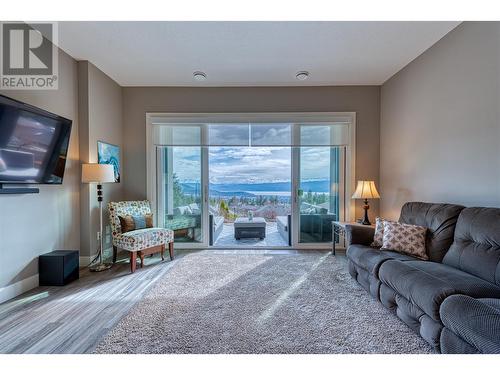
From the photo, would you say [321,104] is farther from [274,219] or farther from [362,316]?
[362,316]

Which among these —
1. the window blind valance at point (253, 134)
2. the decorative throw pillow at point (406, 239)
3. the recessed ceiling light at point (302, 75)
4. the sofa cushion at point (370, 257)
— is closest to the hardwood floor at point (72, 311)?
the window blind valance at point (253, 134)

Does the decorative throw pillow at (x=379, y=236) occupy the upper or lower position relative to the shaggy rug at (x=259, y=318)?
upper

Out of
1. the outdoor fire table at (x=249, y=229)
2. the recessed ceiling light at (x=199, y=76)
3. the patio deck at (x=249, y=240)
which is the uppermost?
the recessed ceiling light at (x=199, y=76)

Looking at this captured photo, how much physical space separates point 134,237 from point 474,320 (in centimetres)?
324

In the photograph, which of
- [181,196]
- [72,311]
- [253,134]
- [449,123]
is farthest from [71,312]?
[449,123]

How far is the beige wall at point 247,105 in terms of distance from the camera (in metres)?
3.97

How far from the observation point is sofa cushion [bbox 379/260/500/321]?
4.94 feet

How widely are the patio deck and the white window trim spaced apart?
4.25ft

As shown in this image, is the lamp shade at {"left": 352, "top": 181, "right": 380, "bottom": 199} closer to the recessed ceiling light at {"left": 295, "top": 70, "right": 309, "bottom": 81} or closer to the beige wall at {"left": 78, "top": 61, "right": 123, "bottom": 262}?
the recessed ceiling light at {"left": 295, "top": 70, "right": 309, "bottom": 81}

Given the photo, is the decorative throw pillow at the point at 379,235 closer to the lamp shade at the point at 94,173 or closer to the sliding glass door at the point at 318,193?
the sliding glass door at the point at 318,193

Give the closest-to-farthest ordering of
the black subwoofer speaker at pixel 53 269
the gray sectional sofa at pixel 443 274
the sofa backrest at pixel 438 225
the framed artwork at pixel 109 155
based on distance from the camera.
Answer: the gray sectional sofa at pixel 443 274 → the sofa backrest at pixel 438 225 → the black subwoofer speaker at pixel 53 269 → the framed artwork at pixel 109 155

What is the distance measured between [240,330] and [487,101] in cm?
301

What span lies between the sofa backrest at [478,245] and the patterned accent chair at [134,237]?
3.30 metres

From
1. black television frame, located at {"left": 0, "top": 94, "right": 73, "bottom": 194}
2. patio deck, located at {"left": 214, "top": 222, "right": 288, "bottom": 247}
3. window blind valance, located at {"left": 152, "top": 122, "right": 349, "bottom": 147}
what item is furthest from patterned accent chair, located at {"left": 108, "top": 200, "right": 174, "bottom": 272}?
window blind valance, located at {"left": 152, "top": 122, "right": 349, "bottom": 147}
